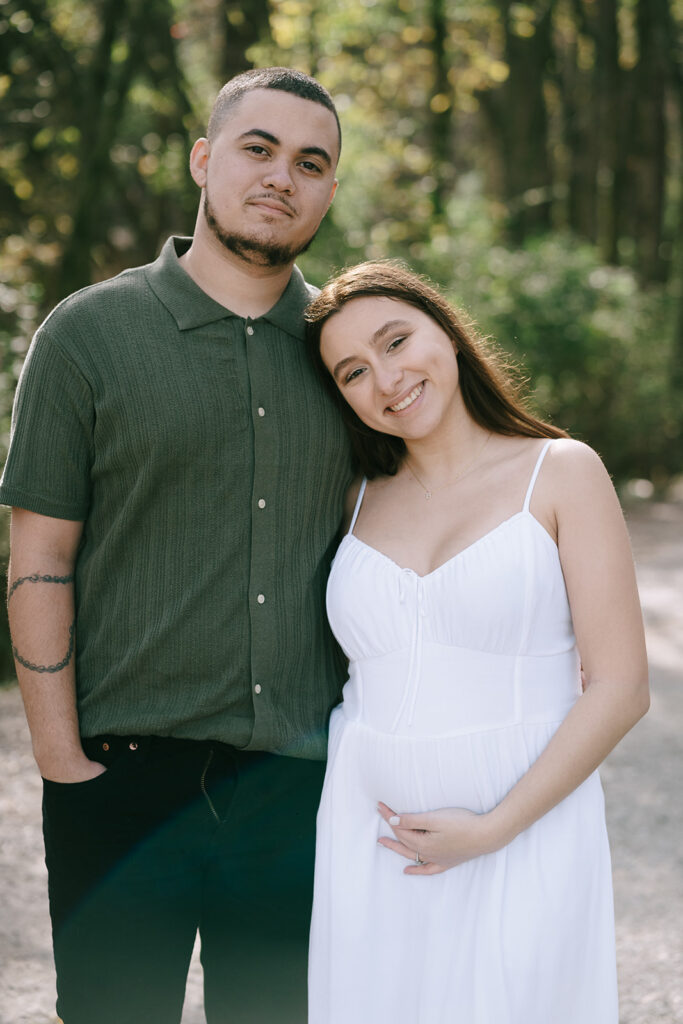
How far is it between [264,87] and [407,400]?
0.85 m

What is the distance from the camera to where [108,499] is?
2465 mm

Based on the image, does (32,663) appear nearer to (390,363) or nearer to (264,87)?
(390,363)

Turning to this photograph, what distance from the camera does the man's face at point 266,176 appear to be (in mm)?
2535

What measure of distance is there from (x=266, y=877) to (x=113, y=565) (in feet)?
2.76

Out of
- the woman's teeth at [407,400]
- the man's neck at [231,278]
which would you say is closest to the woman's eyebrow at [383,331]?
the woman's teeth at [407,400]

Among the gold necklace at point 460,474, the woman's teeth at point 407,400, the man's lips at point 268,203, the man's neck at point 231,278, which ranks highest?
the man's lips at point 268,203

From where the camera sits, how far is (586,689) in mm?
2291

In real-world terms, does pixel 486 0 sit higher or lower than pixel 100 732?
higher

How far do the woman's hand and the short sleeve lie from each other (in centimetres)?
106

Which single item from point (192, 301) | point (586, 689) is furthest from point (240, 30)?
point (586, 689)

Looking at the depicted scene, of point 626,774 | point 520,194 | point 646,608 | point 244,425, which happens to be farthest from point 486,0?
point 244,425

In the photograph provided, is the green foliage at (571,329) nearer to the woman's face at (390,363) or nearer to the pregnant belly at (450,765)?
the woman's face at (390,363)

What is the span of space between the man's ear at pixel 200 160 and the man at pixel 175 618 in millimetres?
96

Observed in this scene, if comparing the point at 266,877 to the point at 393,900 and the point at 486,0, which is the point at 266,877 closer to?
the point at 393,900
